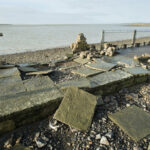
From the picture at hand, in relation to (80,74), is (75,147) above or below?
below

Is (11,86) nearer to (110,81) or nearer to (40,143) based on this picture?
(40,143)

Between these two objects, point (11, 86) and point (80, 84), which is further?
point (80, 84)

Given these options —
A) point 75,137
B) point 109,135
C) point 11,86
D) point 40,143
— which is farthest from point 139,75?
point 11,86

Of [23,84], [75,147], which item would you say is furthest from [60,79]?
[75,147]

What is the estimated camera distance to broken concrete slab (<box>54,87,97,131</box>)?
209 centimetres

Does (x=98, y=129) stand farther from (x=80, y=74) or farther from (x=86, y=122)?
(x=80, y=74)

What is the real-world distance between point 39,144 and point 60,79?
6.89 ft

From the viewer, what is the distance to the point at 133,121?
2.28 metres

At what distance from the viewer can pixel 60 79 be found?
3.77 m

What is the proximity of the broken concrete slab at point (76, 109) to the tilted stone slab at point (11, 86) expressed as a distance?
3.30ft

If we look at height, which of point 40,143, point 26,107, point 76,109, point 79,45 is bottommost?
point 40,143

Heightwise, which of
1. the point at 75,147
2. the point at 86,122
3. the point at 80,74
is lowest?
the point at 75,147

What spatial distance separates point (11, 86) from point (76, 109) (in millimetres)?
1579

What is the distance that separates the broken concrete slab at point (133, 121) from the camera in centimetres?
204
